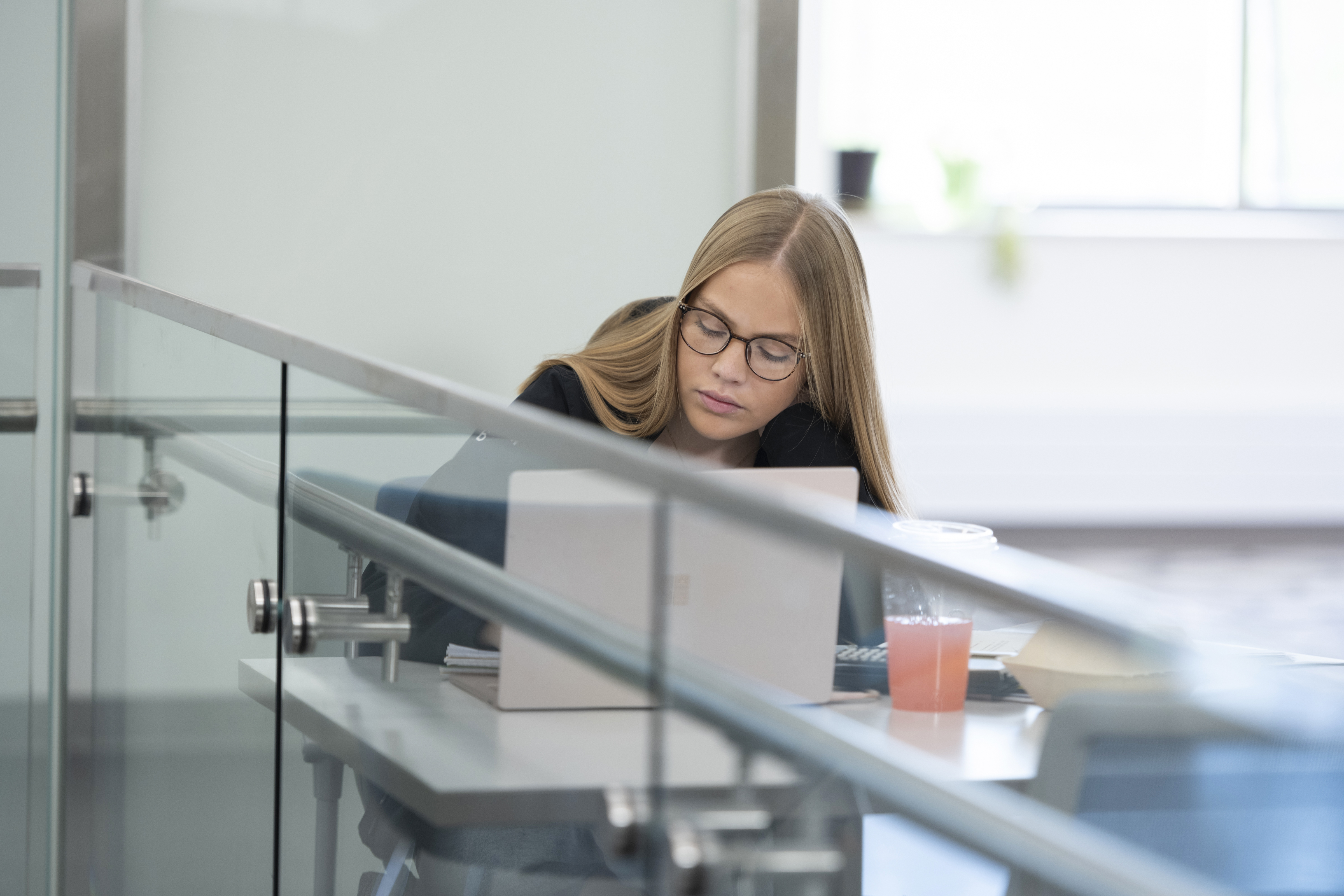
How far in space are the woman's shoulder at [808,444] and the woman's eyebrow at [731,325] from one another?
0.13 metres

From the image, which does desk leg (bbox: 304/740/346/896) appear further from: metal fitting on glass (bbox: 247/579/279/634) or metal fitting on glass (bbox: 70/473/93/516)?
metal fitting on glass (bbox: 70/473/93/516)

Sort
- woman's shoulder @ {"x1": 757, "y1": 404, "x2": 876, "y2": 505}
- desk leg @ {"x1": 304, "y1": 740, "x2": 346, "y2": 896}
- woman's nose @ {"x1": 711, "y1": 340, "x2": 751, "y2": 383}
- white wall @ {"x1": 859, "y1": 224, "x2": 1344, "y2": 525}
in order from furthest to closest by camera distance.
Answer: white wall @ {"x1": 859, "y1": 224, "x2": 1344, "y2": 525} < woman's shoulder @ {"x1": 757, "y1": 404, "x2": 876, "y2": 505} < woman's nose @ {"x1": 711, "y1": 340, "x2": 751, "y2": 383} < desk leg @ {"x1": 304, "y1": 740, "x2": 346, "y2": 896}

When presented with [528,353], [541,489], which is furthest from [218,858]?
[528,353]

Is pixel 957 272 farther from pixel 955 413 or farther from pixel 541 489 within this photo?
pixel 541 489

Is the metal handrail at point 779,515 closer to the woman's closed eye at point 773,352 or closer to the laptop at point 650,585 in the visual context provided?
the laptop at point 650,585

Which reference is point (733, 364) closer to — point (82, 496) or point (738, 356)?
point (738, 356)

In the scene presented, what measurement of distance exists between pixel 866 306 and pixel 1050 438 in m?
2.90

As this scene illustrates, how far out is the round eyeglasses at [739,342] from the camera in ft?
5.78

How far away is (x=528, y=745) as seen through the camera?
0.80 m

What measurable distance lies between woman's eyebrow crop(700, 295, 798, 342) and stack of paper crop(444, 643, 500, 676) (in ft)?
3.11

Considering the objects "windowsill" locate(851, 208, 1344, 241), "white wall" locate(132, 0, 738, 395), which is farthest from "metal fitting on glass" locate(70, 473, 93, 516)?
"windowsill" locate(851, 208, 1344, 241)

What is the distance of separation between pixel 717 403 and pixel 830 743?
3.79 feet

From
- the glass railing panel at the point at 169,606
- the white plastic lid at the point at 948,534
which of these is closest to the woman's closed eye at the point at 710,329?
the white plastic lid at the point at 948,534

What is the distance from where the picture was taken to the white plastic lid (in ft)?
3.91
